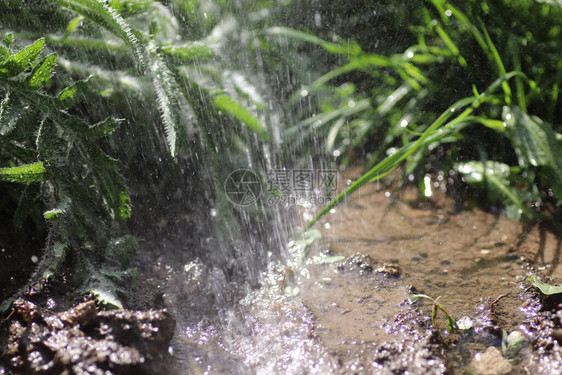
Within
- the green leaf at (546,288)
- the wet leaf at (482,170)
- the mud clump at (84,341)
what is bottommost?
the green leaf at (546,288)

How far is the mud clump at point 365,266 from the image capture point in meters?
1.91

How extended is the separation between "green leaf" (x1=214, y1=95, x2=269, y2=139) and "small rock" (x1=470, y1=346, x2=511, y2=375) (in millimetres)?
1160

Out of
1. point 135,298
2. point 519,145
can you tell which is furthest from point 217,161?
point 519,145

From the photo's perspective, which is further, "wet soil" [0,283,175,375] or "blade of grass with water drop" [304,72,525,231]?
"blade of grass with water drop" [304,72,525,231]

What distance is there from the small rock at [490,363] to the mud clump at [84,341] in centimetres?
86

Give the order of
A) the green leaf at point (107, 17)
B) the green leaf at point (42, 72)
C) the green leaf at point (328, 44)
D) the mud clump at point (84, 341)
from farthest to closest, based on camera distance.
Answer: the green leaf at point (328, 44) → the green leaf at point (107, 17) → the green leaf at point (42, 72) → the mud clump at point (84, 341)

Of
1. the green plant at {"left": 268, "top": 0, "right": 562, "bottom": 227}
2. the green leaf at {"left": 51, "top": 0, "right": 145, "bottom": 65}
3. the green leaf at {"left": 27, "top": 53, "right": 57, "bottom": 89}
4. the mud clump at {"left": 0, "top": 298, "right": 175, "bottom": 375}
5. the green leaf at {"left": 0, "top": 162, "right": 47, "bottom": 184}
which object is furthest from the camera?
the green plant at {"left": 268, "top": 0, "right": 562, "bottom": 227}

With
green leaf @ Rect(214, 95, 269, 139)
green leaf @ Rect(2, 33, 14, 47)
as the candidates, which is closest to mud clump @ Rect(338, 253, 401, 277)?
green leaf @ Rect(214, 95, 269, 139)

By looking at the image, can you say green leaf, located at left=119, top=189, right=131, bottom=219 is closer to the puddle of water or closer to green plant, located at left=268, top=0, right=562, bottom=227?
the puddle of water

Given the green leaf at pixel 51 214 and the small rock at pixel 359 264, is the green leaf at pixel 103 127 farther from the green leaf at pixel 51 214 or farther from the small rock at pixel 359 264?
the small rock at pixel 359 264

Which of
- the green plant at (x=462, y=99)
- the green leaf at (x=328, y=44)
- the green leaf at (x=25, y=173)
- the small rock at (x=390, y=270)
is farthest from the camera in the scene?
the green leaf at (x=328, y=44)

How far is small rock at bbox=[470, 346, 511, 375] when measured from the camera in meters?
1.40

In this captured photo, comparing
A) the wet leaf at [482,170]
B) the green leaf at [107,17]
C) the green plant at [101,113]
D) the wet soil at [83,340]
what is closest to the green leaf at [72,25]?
the green plant at [101,113]

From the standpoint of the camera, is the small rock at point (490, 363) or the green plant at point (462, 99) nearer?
the small rock at point (490, 363)
